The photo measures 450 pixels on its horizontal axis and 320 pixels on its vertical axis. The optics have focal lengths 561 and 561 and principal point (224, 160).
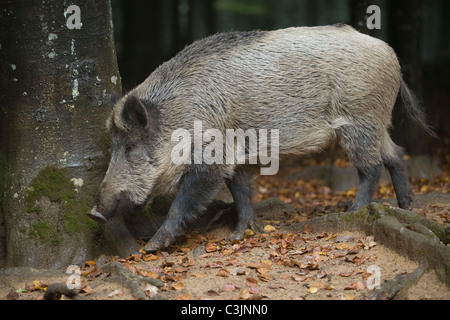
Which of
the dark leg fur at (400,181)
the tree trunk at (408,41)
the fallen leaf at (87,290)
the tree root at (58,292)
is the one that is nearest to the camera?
the tree root at (58,292)

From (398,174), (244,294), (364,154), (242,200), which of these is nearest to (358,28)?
(398,174)

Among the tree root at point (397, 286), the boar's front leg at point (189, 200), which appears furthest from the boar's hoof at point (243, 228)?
the tree root at point (397, 286)

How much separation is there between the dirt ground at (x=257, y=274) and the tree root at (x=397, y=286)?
0.05 meters

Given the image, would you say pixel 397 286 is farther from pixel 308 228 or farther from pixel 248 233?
pixel 248 233

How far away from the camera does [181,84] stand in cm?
613

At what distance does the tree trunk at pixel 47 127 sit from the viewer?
5.60 meters

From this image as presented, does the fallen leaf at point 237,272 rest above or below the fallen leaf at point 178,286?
below

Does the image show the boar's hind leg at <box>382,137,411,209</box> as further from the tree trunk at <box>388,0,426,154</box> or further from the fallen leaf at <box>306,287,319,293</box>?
the tree trunk at <box>388,0,426,154</box>

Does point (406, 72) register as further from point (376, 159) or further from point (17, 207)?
point (17, 207)

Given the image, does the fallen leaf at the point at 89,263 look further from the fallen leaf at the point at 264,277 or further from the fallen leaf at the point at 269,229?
the fallen leaf at the point at 269,229

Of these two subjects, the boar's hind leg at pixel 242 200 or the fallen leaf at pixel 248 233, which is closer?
the fallen leaf at pixel 248 233

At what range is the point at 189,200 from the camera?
6047 millimetres

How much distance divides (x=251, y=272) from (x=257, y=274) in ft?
0.26

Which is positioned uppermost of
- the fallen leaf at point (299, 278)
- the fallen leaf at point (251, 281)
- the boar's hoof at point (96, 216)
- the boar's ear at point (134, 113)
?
the boar's ear at point (134, 113)
